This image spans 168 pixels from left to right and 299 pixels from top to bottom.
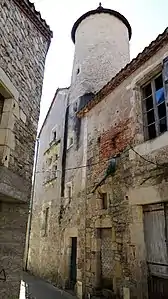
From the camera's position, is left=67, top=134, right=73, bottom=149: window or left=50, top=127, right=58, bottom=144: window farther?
left=50, top=127, right=58, bottom=144: window

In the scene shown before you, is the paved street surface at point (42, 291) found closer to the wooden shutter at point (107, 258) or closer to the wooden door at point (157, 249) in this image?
the wooden shutter at point (107, 258)

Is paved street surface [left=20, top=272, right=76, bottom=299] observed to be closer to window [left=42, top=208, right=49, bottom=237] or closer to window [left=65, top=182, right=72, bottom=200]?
window [left=42, top=208, right=49, bottom=237]

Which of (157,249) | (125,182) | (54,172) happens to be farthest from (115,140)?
(54,172)

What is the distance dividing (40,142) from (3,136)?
10467 mm

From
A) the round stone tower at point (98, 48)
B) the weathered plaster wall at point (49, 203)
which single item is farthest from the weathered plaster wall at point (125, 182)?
the round stone tower at point (98, 48)

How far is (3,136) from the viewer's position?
362 centimetres

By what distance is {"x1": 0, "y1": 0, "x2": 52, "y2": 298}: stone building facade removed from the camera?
3555 millimetres

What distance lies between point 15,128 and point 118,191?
297 centimetres

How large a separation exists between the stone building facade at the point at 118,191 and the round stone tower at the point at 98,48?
106 cm

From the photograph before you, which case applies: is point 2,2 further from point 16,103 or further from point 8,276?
point 8,276

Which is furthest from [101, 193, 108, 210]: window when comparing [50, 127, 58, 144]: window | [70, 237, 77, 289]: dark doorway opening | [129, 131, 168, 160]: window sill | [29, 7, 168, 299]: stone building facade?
[50, 127, 58, 144]: window

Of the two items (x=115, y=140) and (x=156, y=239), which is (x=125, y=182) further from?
(x=156, y=239)

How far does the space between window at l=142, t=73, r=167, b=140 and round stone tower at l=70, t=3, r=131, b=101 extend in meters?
4.46

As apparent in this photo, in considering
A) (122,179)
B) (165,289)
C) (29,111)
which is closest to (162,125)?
(122,179)
